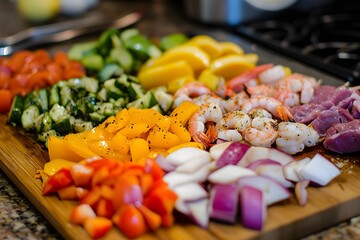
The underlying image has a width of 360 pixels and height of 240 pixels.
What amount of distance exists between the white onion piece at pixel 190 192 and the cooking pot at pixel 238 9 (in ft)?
4.97

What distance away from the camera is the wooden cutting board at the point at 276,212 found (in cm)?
138

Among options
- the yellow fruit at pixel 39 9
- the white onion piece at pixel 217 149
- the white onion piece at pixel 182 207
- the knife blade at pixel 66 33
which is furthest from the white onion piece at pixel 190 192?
the yellow fruit at pixel 39 9

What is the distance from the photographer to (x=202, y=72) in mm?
2188

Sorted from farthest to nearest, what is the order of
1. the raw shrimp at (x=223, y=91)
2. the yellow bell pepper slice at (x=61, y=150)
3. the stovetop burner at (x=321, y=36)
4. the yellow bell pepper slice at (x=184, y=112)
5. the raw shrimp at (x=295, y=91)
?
the stovetop burner at (x=321, y=36), the raw shrimp at (x=223, y=91), the raw shrimp at (x=295, y=91), the yellow bell pepper slice at (x=184, y=112), the yellow bell pepper slice at (x=61, y=150)

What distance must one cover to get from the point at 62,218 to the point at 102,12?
1.84m

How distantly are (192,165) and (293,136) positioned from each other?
→ 321mm

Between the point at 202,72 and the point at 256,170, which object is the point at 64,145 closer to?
the point at 256,170

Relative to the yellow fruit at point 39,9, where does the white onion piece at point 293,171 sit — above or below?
below

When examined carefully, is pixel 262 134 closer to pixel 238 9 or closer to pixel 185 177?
pixel 185 177

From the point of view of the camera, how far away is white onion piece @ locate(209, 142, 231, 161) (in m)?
1.56

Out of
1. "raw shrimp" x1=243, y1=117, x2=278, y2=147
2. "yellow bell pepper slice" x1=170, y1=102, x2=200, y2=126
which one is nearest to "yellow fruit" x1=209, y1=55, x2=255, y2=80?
"yellow bell pepper slice" x1=170, y1=102, x2=200, y2=126

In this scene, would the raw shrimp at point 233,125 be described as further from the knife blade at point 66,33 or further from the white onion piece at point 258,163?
the knife blade at point 66,33

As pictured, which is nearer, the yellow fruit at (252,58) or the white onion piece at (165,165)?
the white onion piece at (165,165)

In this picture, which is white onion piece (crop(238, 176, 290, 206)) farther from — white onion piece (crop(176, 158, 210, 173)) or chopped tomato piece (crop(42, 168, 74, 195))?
chopped tomato piece (crop(42, 168, 74, 195))
